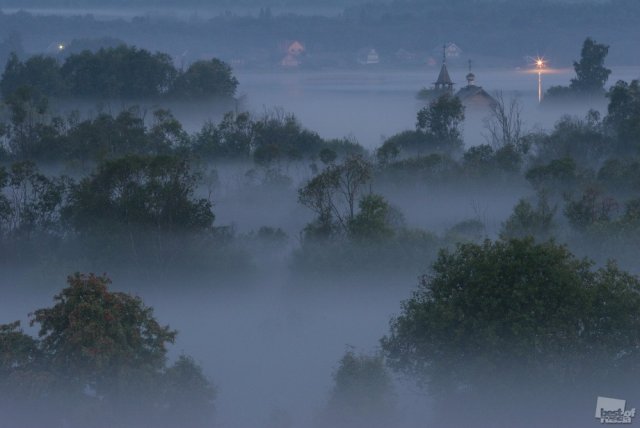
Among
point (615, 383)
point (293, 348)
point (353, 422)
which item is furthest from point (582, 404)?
point (293, 348)

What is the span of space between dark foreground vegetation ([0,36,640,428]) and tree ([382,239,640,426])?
0.02 meters

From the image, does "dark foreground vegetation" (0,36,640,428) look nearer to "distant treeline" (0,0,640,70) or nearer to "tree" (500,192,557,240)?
"tree" (500,192,557,240)

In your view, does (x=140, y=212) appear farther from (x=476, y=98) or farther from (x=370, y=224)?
(x=476, y=98)

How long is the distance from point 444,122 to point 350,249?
15182 millimetres

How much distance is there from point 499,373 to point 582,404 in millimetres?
1062

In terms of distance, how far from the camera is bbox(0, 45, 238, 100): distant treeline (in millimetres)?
43156

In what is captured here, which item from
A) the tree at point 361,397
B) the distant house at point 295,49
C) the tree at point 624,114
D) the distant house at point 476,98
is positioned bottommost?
the tree at point 361,397

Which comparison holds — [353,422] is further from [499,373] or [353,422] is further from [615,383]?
[615,383]

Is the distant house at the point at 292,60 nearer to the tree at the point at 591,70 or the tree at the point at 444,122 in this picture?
the tree at the point at 591,70

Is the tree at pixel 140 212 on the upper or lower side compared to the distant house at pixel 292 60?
lower

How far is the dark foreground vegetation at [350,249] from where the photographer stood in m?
12.2

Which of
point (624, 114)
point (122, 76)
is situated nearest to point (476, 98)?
point (624, 114)

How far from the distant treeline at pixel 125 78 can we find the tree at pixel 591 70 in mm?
16563

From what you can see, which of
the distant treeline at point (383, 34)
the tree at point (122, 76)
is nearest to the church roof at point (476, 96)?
the tree at point (122, 76)
